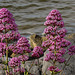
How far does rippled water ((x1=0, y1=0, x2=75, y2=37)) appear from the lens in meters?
12.4

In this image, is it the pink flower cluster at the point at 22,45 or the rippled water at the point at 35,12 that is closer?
the pink flower cluster at the point at 22,45

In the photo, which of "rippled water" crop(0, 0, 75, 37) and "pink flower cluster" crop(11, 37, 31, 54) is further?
"rippled water" crop(0, 0, 75, 37)

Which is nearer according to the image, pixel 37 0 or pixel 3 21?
pixel 3 21

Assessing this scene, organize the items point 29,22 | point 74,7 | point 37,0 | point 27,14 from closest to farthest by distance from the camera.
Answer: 1. point 29,22
2. point 27,14
3. point 74,7
4. point 37,0

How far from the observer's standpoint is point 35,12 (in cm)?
1598

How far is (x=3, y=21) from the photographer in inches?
139

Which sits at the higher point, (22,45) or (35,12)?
(22,45)

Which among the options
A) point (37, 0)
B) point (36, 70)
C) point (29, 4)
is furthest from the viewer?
point (37, 0)

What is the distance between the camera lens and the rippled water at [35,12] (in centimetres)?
1236

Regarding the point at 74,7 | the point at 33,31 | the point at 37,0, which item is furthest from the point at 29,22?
the point at 37,0

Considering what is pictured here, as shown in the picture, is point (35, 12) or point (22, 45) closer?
point (22, 45)

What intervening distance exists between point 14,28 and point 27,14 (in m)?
12.1

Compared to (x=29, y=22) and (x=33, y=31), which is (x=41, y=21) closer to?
(x=29, y=22)

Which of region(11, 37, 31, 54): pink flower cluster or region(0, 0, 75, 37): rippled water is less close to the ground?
region(11, 37, 31, 54): pink flower cluster
